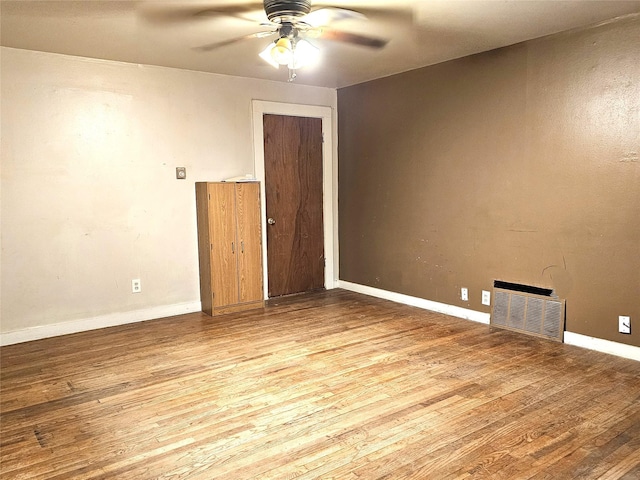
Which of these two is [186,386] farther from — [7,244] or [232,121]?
[232,121]

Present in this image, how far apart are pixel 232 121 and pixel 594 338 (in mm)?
3772

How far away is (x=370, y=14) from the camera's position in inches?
122

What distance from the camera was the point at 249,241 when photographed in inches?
190

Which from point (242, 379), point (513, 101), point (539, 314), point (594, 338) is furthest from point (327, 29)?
point (594, 338)

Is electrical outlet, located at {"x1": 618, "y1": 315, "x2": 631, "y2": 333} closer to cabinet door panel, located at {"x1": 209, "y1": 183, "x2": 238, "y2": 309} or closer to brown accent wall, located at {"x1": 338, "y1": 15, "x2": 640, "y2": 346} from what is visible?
brown accent wall, located at {"x1": 338, "y1": 15, "x2": 640, "y2": 346}

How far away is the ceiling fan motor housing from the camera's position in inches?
106

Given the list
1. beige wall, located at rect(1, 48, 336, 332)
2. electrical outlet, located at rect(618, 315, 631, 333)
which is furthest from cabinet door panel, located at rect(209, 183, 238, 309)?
electrical outlet, located at rect(618, 315, 631, 333)

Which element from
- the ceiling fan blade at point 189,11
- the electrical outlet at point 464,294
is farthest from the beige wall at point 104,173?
the electrical outlet at point 464,294

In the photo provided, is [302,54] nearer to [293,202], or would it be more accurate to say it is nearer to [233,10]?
[233,10]

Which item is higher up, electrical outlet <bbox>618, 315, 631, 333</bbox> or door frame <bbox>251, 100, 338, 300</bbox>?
door frame <bbox>251, 100, 338, 300</bbox>

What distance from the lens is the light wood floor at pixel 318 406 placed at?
2180mm

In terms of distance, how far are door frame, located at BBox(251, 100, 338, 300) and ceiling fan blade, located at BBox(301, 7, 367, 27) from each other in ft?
6.42

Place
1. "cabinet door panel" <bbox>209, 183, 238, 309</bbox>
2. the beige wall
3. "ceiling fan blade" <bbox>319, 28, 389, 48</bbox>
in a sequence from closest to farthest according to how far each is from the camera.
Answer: "ceiling fan blade" <bbox>319, 28, 389, 48</bbox>
the beige wall
"cabinet door panel" <bbox>209, 183, 238, 309</bbox>

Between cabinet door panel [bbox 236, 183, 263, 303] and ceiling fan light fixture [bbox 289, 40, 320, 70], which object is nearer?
ceiling fan light fixture [bbox 289, 40, 320, 70]
